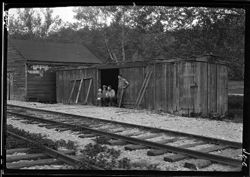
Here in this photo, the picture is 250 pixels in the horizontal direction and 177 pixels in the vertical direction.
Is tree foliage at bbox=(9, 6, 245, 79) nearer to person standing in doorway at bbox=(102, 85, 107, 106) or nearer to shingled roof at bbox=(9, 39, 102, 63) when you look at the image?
shingled roof at bbox=(9, 39, 102, 63)

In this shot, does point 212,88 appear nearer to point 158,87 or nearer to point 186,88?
point 186,88

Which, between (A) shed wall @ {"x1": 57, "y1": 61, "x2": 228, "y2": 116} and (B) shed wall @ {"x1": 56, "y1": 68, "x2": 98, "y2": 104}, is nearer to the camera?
(A) shed wall @ {"x1": 57, "y1": 61, "x2": 228, "y2": 116}

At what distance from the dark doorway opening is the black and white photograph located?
65mm

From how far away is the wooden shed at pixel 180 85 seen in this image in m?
13.5

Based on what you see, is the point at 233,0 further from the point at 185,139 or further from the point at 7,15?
the point at 185,139

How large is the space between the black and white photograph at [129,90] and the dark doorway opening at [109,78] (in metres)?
0.06

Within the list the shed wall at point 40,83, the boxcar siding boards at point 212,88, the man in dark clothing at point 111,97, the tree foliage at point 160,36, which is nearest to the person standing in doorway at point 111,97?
the man in dark clothing at point 111,97

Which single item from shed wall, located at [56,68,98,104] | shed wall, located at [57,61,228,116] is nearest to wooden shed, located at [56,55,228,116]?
shed wall, located at [57,61,228,116]

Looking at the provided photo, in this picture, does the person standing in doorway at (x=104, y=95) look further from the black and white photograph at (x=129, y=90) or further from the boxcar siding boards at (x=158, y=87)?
the boxcar siding boards at (x=158, y=87)

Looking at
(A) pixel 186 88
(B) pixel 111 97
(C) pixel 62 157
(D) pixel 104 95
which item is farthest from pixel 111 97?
(C) pixel 62 157

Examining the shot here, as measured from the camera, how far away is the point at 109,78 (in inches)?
742

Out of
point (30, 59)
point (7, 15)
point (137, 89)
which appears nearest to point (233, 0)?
point (7, 15)

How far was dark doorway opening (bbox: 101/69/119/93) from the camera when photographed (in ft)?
61.1

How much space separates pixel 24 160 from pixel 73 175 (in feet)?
7.05
